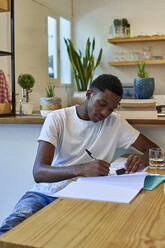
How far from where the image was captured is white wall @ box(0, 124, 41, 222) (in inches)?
87.3

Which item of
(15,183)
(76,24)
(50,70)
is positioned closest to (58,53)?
(50,70)

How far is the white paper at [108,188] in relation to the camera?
1.15m

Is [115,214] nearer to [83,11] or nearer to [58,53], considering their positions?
[58,53]

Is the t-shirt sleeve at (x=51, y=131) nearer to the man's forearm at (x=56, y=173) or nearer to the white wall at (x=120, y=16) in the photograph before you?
the man's forearm at (x=56, y=173)

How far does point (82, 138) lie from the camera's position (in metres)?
1.83

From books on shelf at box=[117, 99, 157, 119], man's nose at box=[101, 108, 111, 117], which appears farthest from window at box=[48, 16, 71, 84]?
man's nose at box=[101, 108, 111, 117]

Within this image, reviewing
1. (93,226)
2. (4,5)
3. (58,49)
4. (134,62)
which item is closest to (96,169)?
(93,226)

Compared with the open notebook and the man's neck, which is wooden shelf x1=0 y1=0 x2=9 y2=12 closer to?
the man's neck

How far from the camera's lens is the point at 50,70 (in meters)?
4.97

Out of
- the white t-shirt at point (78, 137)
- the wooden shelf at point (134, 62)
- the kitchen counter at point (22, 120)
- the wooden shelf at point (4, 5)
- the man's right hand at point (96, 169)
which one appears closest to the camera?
the man's right hand at point (96, 169)

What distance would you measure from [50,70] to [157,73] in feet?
5.03

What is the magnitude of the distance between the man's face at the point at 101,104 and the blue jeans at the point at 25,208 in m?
0.46

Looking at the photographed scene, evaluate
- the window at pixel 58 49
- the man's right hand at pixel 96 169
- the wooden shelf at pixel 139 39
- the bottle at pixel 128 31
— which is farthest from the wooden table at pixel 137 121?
the bottle at pixel 128 31

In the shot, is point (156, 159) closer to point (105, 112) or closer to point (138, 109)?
point (105, 112)
